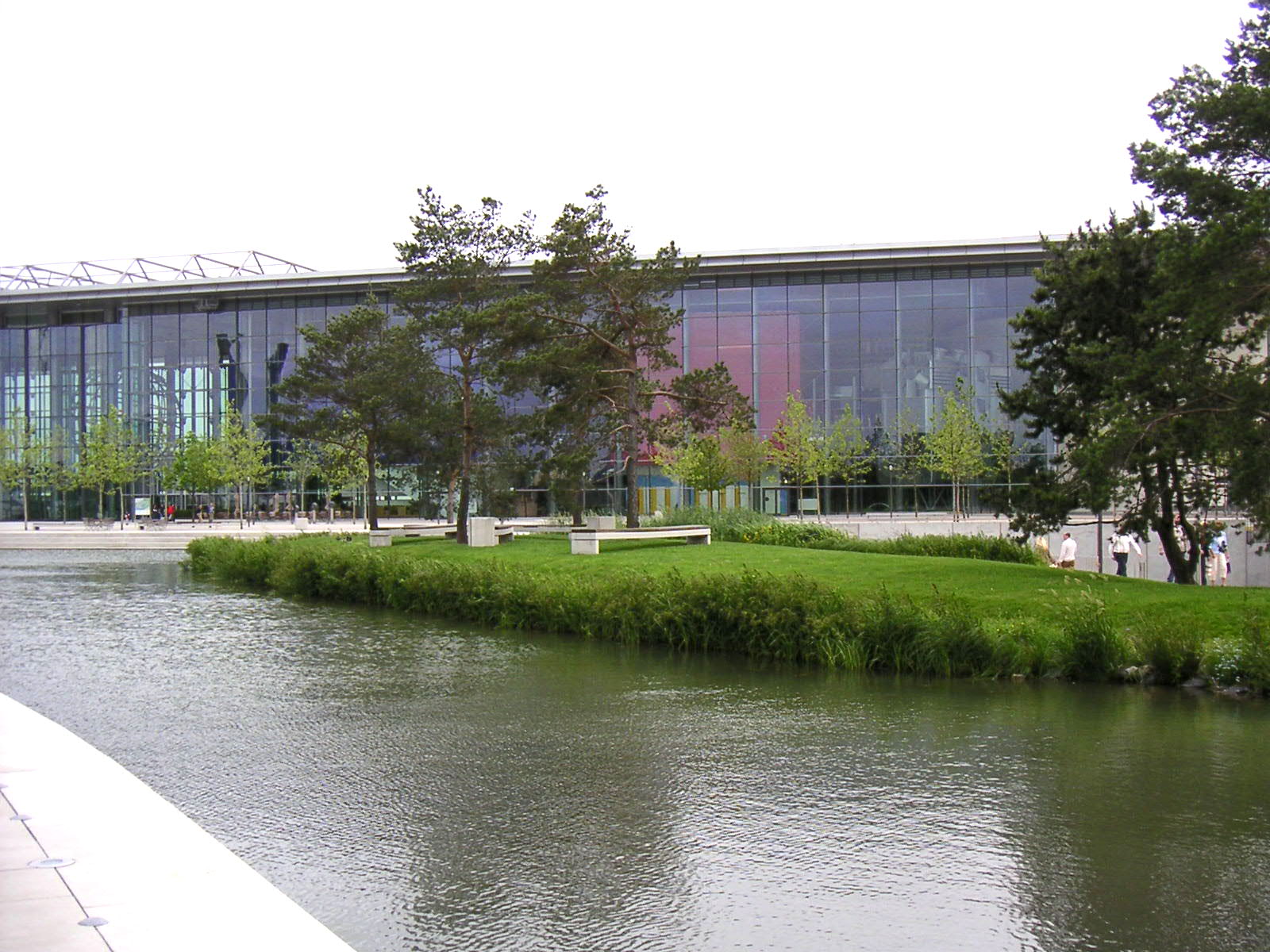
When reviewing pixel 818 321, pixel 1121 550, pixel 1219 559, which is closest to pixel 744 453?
pixel 818 321

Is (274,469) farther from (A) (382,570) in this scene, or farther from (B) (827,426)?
(A) (382,570)

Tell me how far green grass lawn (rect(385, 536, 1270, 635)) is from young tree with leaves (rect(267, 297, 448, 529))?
895 cm

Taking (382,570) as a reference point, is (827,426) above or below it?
above

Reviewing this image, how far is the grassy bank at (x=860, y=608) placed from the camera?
1441cm

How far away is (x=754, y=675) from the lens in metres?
15.4

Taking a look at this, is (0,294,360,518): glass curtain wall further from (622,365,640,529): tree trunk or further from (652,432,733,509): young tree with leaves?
(622,365,640,529): tree trunk

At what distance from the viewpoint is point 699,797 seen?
9.06 meters

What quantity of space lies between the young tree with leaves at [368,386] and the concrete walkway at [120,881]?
1205 inches

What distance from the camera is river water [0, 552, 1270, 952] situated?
650 cm

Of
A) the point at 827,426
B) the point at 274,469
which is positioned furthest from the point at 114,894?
the point at 274,469

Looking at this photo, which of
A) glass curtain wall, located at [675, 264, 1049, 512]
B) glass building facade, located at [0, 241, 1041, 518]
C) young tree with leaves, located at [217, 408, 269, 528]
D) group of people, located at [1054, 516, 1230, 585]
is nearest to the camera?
group of people, located at [1054, 516, 1230, 585]

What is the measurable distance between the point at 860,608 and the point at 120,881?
11849mm

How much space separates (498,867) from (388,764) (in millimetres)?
3184

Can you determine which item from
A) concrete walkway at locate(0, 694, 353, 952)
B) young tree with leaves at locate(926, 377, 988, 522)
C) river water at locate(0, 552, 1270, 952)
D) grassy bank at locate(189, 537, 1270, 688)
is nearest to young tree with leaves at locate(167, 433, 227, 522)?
young tree with leaves at locate(926, 377, 988, 522)
